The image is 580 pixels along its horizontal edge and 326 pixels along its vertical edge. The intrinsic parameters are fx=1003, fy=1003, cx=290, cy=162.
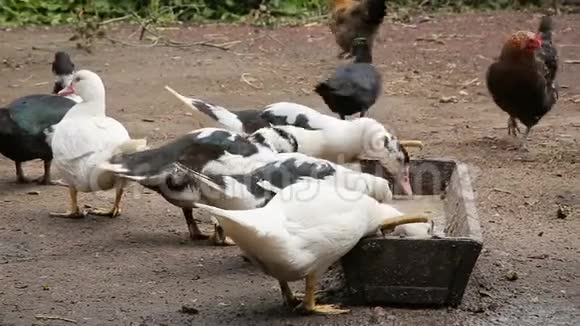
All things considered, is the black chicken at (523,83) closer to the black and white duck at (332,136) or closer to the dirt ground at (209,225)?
the dirt ground at (209,225)

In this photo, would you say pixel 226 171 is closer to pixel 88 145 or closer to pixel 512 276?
pixel 88 145

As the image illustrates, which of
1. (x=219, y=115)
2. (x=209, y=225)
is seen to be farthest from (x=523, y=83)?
(x=209, y=225)

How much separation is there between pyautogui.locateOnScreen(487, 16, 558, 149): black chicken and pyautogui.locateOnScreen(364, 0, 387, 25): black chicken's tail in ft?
5.59

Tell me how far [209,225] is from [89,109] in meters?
0.94

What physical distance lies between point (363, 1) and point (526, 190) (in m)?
3.68

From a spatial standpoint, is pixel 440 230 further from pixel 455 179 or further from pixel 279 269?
pixel 279 269

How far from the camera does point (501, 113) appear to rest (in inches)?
326

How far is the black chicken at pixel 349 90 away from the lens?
22.3 feet

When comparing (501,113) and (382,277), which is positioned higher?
(382,277)

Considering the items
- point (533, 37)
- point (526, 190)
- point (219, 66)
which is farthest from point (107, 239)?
point (219, 66)

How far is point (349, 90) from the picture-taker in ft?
22.3

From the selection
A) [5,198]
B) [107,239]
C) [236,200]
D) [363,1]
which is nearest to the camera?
[236,200]

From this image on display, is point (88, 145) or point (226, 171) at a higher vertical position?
point (226, 171)

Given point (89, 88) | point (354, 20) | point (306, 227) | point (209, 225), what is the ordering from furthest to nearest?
point (354, 20), point (89, 88), point (209, 225), point (306, 227)
